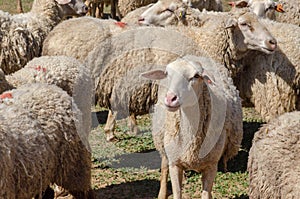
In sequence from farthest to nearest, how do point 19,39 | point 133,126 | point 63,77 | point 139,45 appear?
point 133,126
point 19,39
point 139,45
point 63,77

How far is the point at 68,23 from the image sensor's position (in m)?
6.96

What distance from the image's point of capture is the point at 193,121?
14.8 feet

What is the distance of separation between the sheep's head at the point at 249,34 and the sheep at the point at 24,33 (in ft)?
8.31

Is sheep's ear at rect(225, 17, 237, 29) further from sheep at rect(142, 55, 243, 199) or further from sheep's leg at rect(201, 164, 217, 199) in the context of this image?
sheep's leg at rect(201, 164, 217, 199)

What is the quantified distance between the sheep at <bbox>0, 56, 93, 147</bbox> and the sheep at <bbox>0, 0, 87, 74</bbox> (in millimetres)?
1306

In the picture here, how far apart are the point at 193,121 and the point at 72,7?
4.17m

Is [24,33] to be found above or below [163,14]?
below

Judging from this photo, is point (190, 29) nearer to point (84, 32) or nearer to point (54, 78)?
point (84, 32)

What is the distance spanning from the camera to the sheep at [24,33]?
6996 mm

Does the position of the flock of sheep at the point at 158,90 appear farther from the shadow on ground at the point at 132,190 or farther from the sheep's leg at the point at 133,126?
the shadow on ground at the point at 132,190

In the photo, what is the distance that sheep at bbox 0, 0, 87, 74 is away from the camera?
7.00 meters

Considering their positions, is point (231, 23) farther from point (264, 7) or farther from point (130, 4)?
point (130, 4)

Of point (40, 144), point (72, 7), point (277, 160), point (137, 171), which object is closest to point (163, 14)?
point (72, 7)

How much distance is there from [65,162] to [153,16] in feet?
11.7
